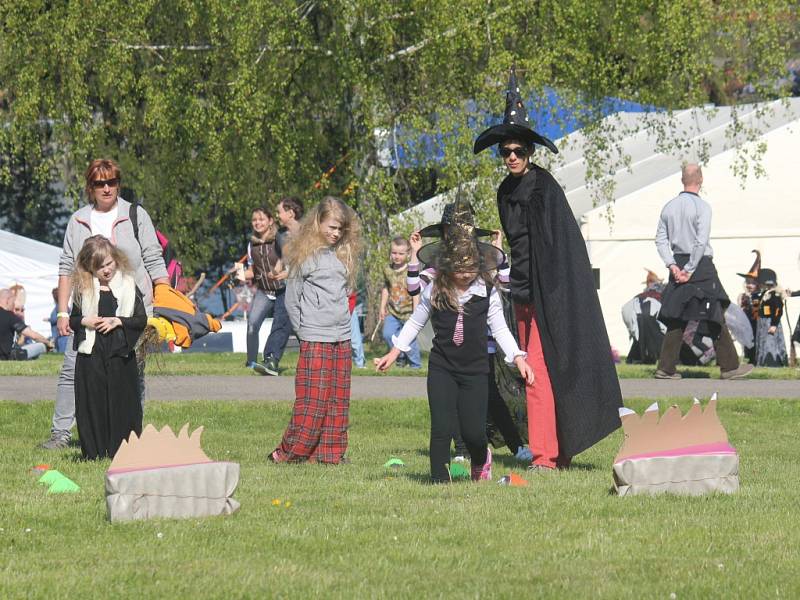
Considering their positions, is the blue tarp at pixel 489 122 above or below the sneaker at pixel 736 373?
above

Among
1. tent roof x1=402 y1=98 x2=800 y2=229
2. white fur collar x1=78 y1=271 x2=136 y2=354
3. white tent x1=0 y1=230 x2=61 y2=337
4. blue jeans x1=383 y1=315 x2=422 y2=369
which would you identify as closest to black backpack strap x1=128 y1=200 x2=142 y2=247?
white fur collar x1=78 y1=271 x2=136 y2=354

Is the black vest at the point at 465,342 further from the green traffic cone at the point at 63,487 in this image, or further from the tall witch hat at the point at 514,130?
the green traffic cone at the point at 63,487

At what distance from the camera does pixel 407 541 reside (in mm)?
6242

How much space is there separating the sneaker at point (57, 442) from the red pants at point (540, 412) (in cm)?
316

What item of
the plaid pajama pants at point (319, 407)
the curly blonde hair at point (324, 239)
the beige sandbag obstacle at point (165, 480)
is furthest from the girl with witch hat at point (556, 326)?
the beige sandbag obstacle at point (165, 480)

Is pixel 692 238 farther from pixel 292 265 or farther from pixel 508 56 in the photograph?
pixel 292 265

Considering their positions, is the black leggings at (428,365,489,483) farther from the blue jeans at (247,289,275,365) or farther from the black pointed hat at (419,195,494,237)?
the blue jeans at (247,289,275,365)

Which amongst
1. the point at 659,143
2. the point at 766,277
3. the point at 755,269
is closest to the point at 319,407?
the point at 766,277

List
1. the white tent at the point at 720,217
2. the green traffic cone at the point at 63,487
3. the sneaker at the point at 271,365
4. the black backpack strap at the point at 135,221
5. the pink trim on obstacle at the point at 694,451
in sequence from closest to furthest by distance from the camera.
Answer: the pink trim on obstacle at the point at 694,451
the green traffic cone at the point at 63,487
the black backpack strap at the point at 135,221
the sneaker at the point at 271,365
the white tent at the point at 720,217

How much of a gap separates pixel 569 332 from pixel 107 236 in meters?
2.96

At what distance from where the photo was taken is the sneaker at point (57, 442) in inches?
397

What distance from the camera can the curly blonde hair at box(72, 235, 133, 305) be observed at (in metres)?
9.29

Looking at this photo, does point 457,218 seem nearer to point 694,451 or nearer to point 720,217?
point 694,451

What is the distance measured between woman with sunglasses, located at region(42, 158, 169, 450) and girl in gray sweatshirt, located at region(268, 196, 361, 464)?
944 mm
